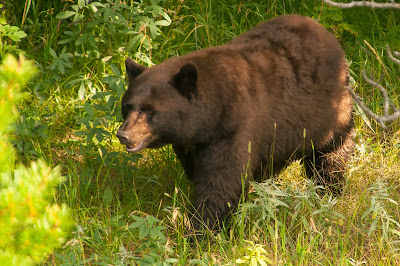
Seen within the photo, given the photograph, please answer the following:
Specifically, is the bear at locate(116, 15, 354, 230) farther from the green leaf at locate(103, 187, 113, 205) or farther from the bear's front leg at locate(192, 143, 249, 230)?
the green leaf at locate(103, 187, 113, 205)

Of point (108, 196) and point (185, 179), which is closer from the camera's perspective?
point (108, 196)

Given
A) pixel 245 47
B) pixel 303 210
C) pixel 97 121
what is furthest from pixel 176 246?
pixel 245 47

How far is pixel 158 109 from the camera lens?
398 centimetres

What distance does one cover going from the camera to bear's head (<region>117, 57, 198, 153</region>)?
3.95 m

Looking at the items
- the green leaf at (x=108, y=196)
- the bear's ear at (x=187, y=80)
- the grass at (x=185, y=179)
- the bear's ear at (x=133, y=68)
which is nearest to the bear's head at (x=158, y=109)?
the bear's ear at (x=187, y=80)

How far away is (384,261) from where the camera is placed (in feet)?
12.1

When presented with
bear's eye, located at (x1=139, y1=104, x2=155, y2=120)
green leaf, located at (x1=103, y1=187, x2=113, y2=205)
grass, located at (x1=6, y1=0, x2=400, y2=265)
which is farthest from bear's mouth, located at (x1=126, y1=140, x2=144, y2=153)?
green leaf, located at (x1=103, y1=187, x2=113, y2=205)

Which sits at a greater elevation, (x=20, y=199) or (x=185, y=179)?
(x=20, y=199)

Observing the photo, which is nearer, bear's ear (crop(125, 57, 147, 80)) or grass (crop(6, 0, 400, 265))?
grass (crop(6, 0, 400, 265))

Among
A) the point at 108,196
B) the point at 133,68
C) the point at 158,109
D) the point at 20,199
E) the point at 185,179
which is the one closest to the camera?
the point at 20,199

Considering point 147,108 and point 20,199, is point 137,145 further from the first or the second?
point 20,199

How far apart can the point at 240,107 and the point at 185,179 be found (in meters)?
1.05

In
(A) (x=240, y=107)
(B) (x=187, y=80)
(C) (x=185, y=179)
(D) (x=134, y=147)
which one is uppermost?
(B) (x=187, y=80)

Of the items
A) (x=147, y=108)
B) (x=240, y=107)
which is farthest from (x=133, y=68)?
(x=240, y=107)
